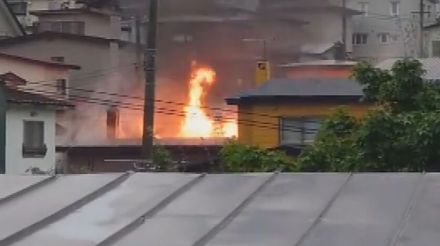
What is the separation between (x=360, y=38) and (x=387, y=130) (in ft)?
133

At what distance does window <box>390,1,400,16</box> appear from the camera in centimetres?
5334

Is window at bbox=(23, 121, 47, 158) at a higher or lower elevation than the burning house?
lower

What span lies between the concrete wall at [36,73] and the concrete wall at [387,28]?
62.6 ft

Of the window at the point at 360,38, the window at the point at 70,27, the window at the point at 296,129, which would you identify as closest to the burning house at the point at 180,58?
the window at the point at 70,27

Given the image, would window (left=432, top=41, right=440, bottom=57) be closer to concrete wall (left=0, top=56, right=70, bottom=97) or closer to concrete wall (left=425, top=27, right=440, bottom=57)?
concrete wall (left=425, top=27, right=440, bottom=57)

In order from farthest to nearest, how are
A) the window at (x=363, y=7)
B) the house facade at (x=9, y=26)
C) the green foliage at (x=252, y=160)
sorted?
the window at (x=363, y=7) < the house facade at (x=9, y=26) < the green foliage at (x=252, y=160)

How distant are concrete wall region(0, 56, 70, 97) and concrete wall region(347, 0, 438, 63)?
1907cm

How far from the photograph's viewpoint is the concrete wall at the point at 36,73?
3275 centimetres

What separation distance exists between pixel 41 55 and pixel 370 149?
92.3 feet

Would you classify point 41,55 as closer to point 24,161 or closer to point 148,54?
point 24,161

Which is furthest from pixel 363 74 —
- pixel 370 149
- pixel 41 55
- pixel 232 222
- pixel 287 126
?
pixel 41 55

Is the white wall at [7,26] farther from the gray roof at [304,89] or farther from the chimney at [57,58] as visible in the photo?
the gray roof at [304,89]

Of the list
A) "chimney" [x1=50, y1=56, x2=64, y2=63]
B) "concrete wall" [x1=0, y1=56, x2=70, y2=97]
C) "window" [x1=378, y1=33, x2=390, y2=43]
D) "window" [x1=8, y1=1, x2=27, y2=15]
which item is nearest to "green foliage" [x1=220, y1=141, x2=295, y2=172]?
"concrete wall" [x1=0, y1=56, x2=70, y2=97]

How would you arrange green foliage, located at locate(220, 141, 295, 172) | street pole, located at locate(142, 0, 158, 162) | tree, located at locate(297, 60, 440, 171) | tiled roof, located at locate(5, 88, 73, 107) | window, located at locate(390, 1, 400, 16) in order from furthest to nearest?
window, located at locate(390, 1, 400, 16) < tiled roof, located at locate(5, 88, 73, 107) < street pole, located at locate(142, 0, 158, 162) < green foliage, located at locate(220, 141, 295, 172) < tree, located at locate(297, 60, 440, 171)
